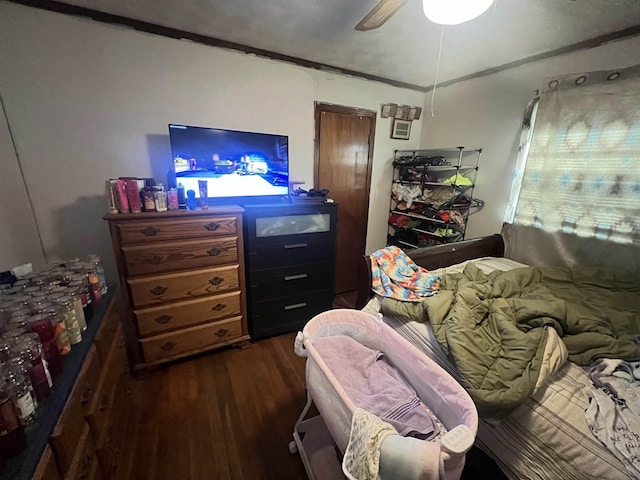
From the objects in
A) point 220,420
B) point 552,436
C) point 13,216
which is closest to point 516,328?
point 552,436

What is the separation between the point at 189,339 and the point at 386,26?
7.91 feet

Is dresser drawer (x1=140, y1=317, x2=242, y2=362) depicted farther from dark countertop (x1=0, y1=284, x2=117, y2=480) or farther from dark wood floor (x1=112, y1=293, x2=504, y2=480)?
dark countertop (x1=0, y1=284, x2=117, y2=480)

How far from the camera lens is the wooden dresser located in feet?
4.96

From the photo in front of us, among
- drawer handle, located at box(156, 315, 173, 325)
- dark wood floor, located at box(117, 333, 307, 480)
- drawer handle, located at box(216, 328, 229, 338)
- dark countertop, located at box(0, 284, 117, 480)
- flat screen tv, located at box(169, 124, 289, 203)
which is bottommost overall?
dark wood floor, located at box(117, 333, 307, 480)

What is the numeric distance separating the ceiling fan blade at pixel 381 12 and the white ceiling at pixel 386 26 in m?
0.26

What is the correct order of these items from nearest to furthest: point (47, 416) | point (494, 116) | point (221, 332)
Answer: point (47, 416), point (221, 332), point (494, 116)

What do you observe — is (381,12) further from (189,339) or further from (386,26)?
(189,339)

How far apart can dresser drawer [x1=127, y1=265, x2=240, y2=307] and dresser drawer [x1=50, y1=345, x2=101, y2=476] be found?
1.75 ft

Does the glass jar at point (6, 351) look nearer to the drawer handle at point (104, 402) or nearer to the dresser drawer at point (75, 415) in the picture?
the dresser drawer at point (75, 415)

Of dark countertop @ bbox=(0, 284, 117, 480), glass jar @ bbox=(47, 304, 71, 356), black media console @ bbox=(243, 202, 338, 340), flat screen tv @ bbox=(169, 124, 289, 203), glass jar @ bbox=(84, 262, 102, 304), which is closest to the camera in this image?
dark countertop @ bbox=(0, 284, 117, 480)

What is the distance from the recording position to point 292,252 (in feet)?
6.49

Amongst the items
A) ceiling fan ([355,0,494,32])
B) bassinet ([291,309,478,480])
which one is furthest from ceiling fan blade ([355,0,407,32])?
bassinet ([291,309,478,480])

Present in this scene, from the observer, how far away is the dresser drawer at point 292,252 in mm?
1868

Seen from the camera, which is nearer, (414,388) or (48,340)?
(48,340)
